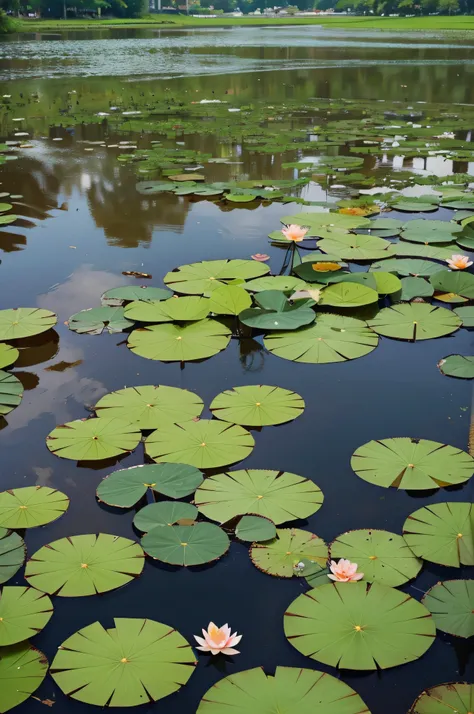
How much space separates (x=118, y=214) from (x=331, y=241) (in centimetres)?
137

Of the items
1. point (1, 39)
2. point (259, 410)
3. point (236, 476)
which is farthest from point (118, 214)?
point (1, 39)

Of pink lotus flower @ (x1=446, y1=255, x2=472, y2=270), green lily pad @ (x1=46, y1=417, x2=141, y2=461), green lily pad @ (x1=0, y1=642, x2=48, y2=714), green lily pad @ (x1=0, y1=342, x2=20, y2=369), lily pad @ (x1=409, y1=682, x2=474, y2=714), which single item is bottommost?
green lily pad @ (x1=0, y1=642, x2=48, y2=714)

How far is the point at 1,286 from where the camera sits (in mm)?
2854

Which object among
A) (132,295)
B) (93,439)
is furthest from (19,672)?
(132,295)

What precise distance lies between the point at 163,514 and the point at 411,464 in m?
0.62

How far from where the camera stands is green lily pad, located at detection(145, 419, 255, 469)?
5.57ft

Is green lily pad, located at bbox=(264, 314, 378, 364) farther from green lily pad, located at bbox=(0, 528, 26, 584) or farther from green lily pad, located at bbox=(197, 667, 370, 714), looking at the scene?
green lily pad, located at bbox=(197, 667, 370, 714)

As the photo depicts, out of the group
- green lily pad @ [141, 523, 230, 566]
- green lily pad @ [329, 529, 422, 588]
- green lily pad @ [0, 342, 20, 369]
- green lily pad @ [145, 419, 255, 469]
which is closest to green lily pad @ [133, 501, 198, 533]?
green lily pad @ [141, 523, 230, 566]

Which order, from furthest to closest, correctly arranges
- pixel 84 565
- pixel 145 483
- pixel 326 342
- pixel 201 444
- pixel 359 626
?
pixel 326 342, pixel 201 444, pixel 145 483, pixel 84 565, pixel 359 626

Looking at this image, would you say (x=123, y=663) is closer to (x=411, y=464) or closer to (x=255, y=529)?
(x=255, y=529)

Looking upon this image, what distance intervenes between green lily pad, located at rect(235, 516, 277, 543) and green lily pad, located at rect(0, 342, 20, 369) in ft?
3.43

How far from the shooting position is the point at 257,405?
1.92 metres

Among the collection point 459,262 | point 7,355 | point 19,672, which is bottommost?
point 19,672

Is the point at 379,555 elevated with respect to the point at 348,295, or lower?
lower
